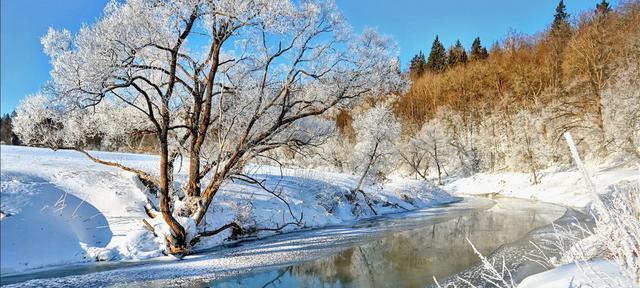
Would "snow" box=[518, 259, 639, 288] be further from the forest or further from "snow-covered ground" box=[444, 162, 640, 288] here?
"snow-covered ground" box=[444, 162, 640, 288]

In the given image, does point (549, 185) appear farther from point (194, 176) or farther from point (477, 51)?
point (477, 51)

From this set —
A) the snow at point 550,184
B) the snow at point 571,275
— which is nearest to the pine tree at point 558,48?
the snow at point 550,184

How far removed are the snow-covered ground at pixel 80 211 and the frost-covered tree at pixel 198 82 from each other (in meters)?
0.82

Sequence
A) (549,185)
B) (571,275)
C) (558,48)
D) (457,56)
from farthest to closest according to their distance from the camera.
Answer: (457,56), (558,48), (549,185), (571,275)

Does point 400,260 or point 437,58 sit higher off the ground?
point 437,58

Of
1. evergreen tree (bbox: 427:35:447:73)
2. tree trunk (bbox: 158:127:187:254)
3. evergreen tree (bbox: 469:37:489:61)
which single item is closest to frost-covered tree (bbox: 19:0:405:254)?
tree trunk (bbox: 158:127:187:254)

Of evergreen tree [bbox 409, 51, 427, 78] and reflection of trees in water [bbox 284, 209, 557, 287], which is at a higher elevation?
evergreen tree [bbox 409, 51, 427, 78]

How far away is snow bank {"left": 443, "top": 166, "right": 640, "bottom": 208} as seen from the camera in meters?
21.6

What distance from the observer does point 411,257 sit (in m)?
9.37

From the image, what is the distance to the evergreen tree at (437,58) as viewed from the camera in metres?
60.8

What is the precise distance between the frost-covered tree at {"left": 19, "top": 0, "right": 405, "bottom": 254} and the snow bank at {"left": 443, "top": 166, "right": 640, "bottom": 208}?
35.7 ft

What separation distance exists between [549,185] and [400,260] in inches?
935

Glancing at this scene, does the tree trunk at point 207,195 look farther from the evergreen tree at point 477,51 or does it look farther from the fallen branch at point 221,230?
the evergreen tree at point 477,51

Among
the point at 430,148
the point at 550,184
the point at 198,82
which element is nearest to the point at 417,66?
the point at 430,148
